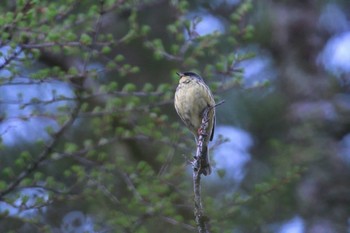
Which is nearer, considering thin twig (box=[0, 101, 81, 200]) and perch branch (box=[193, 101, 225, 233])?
perch branch (box=[193, 101, 225, 233])

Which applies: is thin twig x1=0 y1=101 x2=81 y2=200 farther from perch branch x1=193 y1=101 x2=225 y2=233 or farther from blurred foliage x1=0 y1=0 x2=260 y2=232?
perch branch x1=193 y1=101 x2=225 y2=233

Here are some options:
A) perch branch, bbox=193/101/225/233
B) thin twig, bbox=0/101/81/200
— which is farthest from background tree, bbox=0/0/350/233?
perch branch, bbox=193/101/225/233

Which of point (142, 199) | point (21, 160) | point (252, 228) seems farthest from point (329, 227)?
point (21, 160)

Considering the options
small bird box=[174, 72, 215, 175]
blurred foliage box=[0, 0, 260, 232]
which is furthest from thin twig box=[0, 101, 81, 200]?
small bird box=[174, 72, 215, 175]

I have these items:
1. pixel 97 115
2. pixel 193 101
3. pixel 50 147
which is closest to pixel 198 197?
pixel 193 101

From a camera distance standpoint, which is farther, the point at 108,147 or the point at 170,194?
the point at 108,147

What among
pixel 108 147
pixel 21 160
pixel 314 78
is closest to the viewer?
pixel 21 160

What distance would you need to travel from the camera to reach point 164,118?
5.07 metres

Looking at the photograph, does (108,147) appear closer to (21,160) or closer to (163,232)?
(163,232)

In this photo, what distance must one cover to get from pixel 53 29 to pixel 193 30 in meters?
1.02

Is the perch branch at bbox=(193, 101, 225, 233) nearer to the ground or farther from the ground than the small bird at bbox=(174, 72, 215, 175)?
nearer to the ground

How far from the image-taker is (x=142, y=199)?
489 cm

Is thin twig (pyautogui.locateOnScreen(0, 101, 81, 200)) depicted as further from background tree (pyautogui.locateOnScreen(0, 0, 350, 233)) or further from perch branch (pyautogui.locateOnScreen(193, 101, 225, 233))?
perch branch (pyautogui.locateOnScreen(193, 101, 225, 233))

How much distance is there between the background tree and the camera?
15.7 feet
